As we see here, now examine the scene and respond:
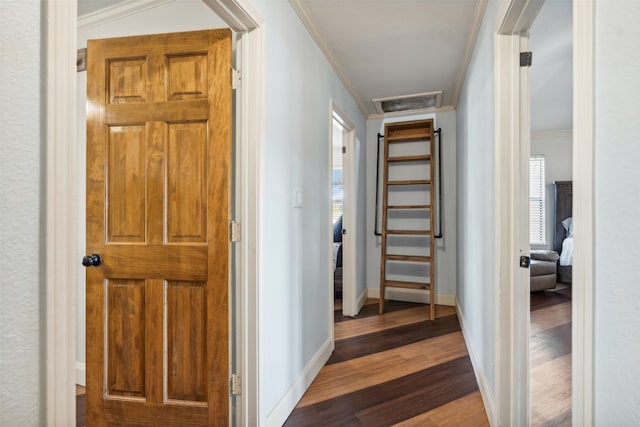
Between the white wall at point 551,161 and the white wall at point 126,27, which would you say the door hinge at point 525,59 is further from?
the white wall at point 551,161

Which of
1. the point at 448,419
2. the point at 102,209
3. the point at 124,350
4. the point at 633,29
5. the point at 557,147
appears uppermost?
the point at 557,147

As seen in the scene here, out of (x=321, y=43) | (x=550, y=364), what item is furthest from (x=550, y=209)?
(x=321, y=43)

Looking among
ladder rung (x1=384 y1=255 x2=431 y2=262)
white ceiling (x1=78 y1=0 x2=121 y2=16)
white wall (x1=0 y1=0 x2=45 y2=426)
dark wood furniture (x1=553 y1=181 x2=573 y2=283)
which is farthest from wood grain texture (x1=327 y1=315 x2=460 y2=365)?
dark wood furniture (x1=553 y1=181 x2=573 y2=283)

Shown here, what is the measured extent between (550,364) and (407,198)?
7.34 ft

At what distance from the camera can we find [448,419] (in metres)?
1.74

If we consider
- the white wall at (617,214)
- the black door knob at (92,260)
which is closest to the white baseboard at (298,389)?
the black door knob at (92,260)

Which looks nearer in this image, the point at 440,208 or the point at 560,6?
the point at 560,6

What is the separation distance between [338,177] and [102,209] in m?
4.83

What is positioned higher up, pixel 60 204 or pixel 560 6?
pixel 560 6

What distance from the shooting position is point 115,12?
2.00 meters

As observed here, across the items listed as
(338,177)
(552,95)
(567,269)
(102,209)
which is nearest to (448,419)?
(102,209)

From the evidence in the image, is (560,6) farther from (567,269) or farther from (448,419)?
(567,269)

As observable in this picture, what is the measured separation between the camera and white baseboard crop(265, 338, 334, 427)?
5.36 ft

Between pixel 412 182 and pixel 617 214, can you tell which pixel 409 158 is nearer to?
pixel 412 182
